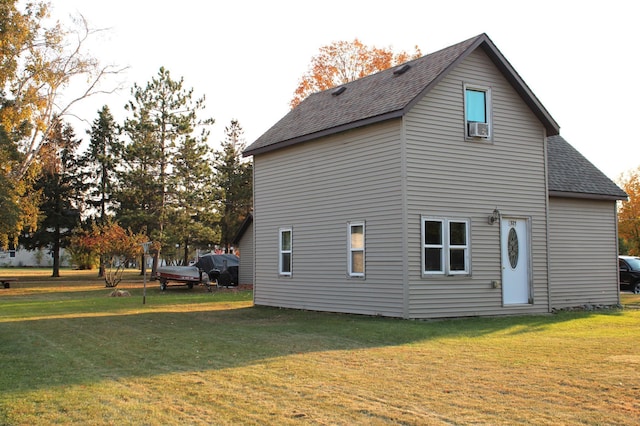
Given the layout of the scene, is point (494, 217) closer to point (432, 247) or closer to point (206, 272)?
point (432, 247)

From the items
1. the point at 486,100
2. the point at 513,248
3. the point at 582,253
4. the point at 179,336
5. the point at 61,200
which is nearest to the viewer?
the point at 179,336

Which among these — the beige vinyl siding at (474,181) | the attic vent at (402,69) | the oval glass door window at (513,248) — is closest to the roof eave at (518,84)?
the beige vinyl siding at (474,181)

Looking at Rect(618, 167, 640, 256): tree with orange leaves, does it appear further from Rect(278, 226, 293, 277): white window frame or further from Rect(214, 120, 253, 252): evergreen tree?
Rect(278, 226, 293, 277): white window frame

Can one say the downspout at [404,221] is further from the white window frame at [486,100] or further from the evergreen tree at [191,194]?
the evergreen tree at [191,194]

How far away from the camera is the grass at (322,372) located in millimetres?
6301

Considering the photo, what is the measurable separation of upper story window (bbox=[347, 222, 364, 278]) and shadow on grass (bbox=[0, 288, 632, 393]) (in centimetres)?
121

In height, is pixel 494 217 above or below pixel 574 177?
below

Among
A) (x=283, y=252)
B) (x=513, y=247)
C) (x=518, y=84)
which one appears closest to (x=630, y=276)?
(x=513, y=247)

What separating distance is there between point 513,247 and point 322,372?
9990 mm

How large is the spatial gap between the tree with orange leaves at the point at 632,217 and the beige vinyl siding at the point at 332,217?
131ft

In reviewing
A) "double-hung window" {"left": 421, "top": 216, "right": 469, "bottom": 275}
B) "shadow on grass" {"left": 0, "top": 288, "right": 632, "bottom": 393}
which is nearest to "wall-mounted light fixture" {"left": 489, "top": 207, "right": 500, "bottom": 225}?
"double-hung window" {"left": 421, "top": 216, "right": 469, "bottom": 275}

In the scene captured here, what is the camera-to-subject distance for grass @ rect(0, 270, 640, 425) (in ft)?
20.7

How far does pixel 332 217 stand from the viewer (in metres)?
17.5

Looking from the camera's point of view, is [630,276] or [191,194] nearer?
[630,276]
